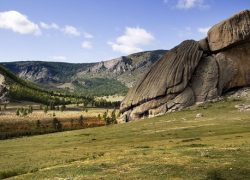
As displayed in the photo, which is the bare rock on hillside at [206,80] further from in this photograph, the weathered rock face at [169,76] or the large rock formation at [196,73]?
the weathered rock face at [169,76]

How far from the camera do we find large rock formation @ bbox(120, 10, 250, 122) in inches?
6083

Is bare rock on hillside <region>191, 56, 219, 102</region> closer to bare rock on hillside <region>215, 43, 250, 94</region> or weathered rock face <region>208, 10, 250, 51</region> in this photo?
bare rock on hillside <region>215, 43, 250, 94</region>

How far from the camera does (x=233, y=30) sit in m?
156

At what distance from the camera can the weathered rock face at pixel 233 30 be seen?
15550cm

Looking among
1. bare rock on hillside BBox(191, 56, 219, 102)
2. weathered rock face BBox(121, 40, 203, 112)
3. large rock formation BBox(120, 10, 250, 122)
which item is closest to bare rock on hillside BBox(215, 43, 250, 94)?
large rock formation BBox(120, 10, 250, 122)

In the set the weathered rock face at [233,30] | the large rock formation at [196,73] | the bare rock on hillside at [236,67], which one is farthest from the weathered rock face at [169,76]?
the bare rock on hillside at [236,67]

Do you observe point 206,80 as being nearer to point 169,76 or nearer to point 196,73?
point 196,73

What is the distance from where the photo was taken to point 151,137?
95438mm

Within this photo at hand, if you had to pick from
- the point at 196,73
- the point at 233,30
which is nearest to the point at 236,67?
the point at 233,30

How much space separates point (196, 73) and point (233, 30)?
74.6ft

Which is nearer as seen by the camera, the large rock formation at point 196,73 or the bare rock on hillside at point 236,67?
the large rock formation at point 196,73

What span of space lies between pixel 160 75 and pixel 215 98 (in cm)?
2439

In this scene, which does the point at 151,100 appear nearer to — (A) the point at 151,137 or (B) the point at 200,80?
(B) the point at 200,80

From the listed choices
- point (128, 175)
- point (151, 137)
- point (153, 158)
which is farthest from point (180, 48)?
point (128, 175)
